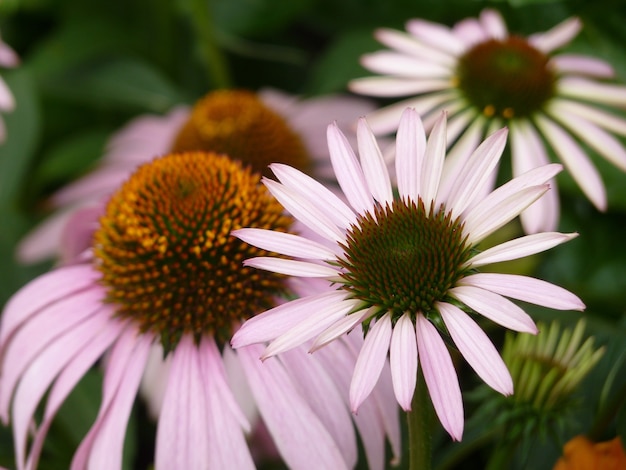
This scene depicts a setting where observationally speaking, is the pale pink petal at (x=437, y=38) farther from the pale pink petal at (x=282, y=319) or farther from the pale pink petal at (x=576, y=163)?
the pale pink petal at (x=282, y=319)

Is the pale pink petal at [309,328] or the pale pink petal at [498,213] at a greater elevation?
the pale pink petal at [498,213]

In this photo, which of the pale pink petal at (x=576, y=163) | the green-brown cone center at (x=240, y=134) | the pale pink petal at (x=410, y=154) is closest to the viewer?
the pale pink petal at (x=410, y=154)

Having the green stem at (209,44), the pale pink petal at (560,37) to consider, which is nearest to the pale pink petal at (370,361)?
the pale pink petal at (560,37)

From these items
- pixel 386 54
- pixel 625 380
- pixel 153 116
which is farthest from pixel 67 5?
pixel 625 380

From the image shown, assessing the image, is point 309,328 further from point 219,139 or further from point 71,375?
point 219,139

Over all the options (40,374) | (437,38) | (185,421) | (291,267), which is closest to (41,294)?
(40,374)

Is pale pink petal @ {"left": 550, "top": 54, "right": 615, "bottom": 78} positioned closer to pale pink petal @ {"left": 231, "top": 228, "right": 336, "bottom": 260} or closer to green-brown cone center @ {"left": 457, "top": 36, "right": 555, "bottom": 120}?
green-brown cone center @ {"left": 457, "top": 36, "right": 555, "bottom": 120}

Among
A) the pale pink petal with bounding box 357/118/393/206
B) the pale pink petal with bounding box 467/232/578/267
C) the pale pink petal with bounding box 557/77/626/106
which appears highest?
the pale pink petal with bounding box 557/77/626/106

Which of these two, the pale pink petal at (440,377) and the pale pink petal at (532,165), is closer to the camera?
the pale pink petal at (440,377)

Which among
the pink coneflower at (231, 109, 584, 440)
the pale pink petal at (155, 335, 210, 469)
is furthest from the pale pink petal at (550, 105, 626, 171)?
the pale pink petal at (155, 335, 210, 469)
